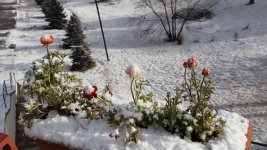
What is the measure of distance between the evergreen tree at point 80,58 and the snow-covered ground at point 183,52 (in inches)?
18.0

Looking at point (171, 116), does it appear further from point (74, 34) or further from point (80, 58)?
point (74, 34)

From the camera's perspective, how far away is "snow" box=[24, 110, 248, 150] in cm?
341

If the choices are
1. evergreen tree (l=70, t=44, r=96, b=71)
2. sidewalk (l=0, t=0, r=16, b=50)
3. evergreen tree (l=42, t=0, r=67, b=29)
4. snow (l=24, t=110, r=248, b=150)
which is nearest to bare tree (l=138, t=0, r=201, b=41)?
evergreen tree (l=42, t=0, r=67, b=29)

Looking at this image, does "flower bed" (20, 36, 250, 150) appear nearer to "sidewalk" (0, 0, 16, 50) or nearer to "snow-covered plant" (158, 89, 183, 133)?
"snow-covered plant" (158, 89, 183, 133)

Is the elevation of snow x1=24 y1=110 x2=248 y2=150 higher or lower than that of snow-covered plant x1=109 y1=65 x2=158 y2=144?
lower

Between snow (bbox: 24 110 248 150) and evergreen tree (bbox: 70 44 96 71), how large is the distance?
49.6 feet

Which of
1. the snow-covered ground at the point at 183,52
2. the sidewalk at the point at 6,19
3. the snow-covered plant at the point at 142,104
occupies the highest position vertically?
the sidewalk at the point at 6,19

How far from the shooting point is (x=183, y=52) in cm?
2122

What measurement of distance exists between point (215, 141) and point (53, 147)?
1.56 meters

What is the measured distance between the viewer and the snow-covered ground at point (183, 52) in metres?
15.6

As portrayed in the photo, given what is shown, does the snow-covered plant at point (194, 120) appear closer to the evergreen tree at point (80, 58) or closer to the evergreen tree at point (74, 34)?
the evergreen tree at point (80, 58)

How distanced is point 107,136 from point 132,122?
0.27m

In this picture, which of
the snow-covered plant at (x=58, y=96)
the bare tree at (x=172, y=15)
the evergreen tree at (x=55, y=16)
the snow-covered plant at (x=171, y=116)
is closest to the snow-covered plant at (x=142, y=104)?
the snow-covered plant at (x=171, y=116)

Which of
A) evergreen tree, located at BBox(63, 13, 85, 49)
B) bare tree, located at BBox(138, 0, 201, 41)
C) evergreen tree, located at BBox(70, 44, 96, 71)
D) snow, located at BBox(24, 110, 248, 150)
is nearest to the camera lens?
snow, located at BBox(24, 110, 248, 150)
